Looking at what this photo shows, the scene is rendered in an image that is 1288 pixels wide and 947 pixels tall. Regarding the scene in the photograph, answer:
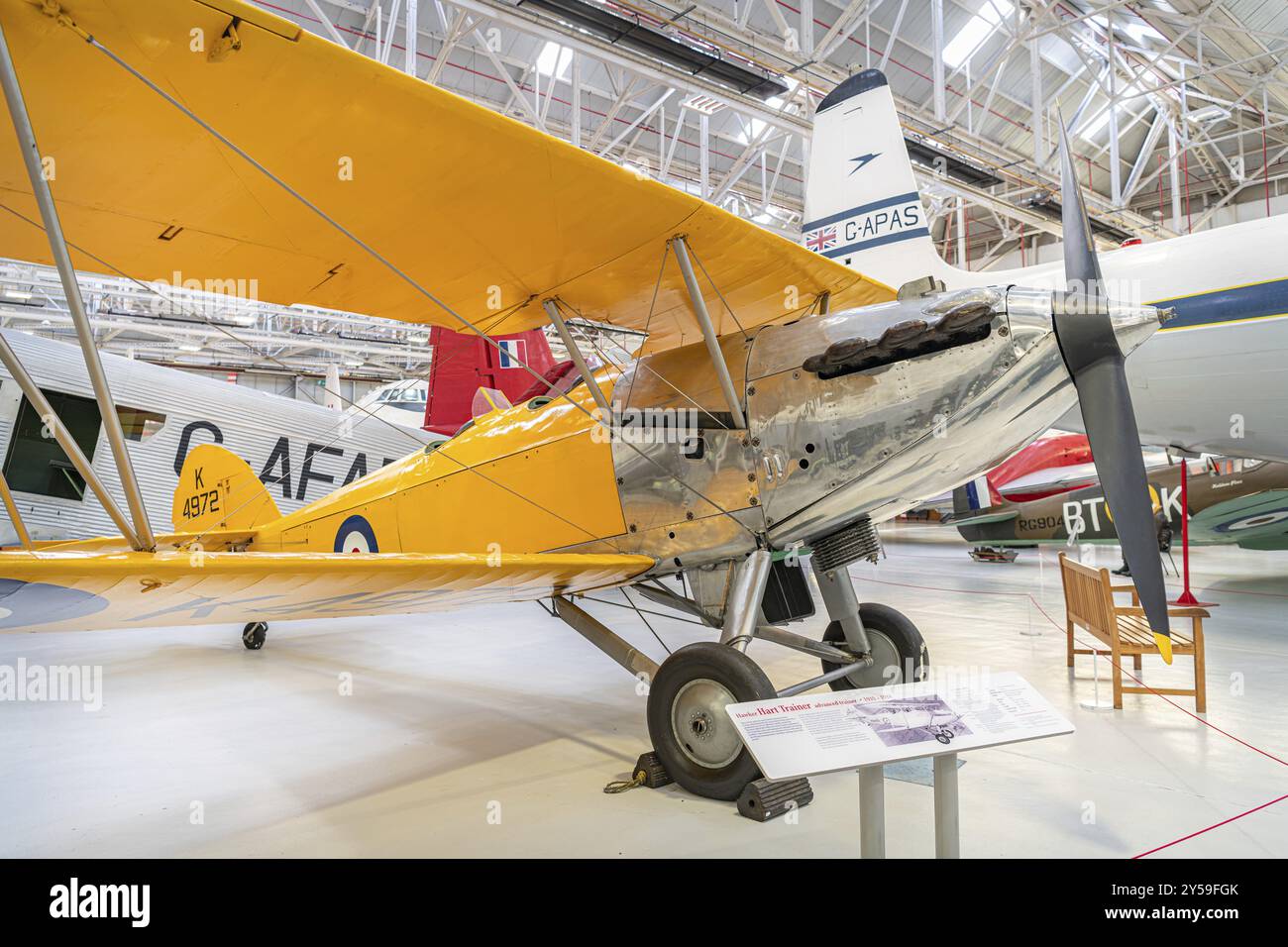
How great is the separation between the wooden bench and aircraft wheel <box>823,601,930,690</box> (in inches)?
41.2

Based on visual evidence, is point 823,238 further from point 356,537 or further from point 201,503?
point 201,503

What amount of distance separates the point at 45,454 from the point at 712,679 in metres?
7.90

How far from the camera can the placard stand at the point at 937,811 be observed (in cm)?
212

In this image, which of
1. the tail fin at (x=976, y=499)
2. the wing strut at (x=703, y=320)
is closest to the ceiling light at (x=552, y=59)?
the tail fin at (x=976, y=499)

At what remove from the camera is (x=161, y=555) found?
7.38 ft

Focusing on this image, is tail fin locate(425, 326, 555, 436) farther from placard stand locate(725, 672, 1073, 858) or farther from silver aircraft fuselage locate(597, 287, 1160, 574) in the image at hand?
placard stand locate(725, 672, 1073, 858)

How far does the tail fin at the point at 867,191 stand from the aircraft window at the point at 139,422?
7.13 meters

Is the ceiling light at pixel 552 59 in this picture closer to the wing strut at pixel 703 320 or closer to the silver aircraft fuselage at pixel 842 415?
the wing strut at pixel 703 320

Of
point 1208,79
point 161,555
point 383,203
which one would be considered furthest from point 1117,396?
point 1208,79

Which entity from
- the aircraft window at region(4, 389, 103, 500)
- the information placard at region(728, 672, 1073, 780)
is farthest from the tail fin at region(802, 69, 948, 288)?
the aircraft window at region(4, 389, 103, 500)

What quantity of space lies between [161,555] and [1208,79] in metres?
19.0

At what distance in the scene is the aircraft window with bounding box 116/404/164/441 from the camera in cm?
840

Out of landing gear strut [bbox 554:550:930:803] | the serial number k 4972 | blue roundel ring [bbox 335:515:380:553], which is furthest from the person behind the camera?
the serial number k 4972

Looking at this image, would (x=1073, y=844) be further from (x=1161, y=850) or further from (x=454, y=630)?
(x=454, y=630)
